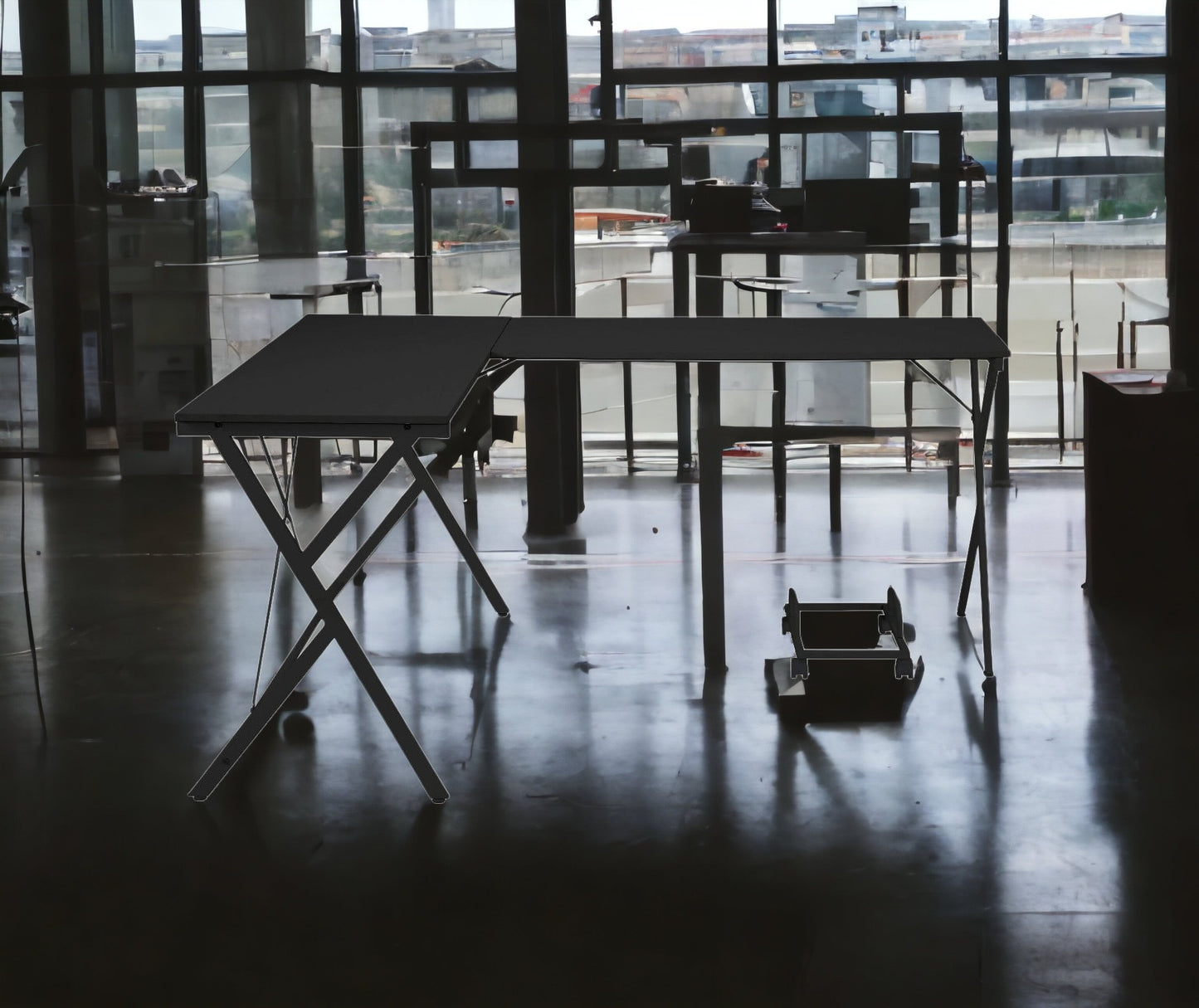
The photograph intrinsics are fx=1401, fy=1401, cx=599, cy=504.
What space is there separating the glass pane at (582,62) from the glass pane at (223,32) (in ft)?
3.70

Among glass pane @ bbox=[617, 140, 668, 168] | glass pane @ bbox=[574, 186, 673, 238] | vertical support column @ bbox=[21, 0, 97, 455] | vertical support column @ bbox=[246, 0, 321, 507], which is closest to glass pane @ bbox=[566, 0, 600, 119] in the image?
glass pane @ bbox=[617, 140, 668, 168]

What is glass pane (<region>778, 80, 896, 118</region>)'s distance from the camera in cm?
484

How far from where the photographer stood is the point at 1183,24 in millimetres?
4852

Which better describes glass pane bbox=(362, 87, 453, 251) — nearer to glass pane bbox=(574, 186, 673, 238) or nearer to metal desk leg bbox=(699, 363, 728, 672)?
glass pane bbox=(574, 186, 673, 238)

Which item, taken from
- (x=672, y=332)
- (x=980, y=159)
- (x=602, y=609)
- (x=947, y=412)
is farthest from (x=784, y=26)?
(x=602, y=609)

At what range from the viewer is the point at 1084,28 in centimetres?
488

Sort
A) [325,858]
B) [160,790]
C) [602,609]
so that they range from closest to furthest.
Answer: [325,858] → [160,790] → [602,609]

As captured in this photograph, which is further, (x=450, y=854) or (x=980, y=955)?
(x=450, y=854)

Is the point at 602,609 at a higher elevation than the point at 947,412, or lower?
lower

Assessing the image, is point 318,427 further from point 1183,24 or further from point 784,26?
point 1183,24

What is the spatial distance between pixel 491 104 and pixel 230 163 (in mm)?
950

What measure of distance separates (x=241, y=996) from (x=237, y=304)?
11.5 ft

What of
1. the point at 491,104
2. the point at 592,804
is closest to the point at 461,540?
the point at 592,804

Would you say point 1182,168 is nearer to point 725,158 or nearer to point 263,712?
point 725,158
